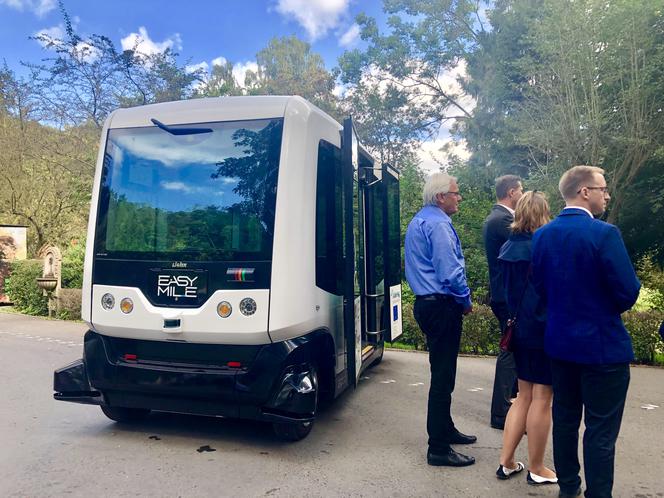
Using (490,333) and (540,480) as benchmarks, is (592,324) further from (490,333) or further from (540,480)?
(490,333)

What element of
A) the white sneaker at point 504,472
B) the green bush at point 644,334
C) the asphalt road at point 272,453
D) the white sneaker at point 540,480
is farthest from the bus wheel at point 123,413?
the green bush at point 644,334

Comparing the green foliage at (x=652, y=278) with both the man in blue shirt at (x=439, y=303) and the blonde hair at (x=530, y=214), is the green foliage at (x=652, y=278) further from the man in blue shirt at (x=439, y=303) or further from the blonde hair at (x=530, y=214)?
the man in blue shirt at (x=439, y=303)

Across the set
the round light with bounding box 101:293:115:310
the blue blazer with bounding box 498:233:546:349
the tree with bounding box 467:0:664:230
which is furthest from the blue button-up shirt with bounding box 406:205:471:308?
the tree with bounding box 467:0:664:230

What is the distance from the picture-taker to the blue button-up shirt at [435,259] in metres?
3.80

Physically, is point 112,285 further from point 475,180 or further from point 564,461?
point 475,180

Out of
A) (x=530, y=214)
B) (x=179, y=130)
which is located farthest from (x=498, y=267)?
(x=179, y=130)

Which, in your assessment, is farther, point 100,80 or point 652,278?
point 100,80

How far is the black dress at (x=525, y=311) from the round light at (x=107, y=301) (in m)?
2.87

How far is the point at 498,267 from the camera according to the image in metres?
4.20

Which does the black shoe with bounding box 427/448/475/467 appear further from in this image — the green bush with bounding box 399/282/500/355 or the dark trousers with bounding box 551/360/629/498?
the green bush with bounding box 399/282/500/355

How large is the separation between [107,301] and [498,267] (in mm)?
2960

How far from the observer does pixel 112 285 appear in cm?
438

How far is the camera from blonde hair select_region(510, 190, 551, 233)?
147 inches

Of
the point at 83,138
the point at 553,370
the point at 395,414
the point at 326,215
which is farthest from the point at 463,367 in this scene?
the point at 83,138
